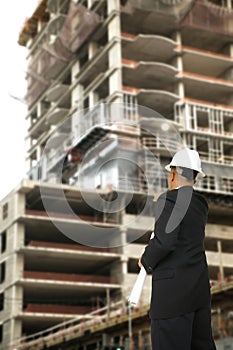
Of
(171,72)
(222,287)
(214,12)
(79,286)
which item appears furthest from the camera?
(214,12)

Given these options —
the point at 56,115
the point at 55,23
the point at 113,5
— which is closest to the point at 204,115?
the point at 113,5

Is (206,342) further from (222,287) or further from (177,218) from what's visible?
(222,287)

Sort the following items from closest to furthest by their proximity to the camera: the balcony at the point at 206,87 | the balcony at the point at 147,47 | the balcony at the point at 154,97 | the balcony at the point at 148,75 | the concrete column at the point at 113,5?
the balcony at the point at 154,97
the balcony at the point at 148,75
the balcony at the point at 147,47
the balcony at the point at 206,87
the concrete column at the point at 113,5

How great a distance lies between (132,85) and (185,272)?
5696 cm

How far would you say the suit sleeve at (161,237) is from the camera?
411cm

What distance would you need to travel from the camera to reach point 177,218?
4.20m

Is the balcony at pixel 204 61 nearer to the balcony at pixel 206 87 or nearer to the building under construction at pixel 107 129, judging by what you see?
the building under construction at pixel 107 129

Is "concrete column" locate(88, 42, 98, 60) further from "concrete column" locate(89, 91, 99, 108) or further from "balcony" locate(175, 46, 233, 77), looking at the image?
"balcony" locate(175, 46, 233, 77)

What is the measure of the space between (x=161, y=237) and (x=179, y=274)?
0.83 feet

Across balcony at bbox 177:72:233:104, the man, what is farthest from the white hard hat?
balcony at bbox 177:72:233:104

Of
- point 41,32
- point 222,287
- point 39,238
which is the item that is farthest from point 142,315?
point 41,32

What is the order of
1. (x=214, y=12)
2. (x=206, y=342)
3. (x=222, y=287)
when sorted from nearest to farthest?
(x=206, y=342) < (x=222, y=287) < (x=214, y=12)

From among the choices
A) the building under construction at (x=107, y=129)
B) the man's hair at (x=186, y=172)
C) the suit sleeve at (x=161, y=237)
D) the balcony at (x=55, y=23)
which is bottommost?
the suit sleeve at (x=161, y=237)

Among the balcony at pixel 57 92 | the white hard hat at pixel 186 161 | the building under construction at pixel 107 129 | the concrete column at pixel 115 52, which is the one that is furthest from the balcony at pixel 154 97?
the white hard hat at pixel 186 161
